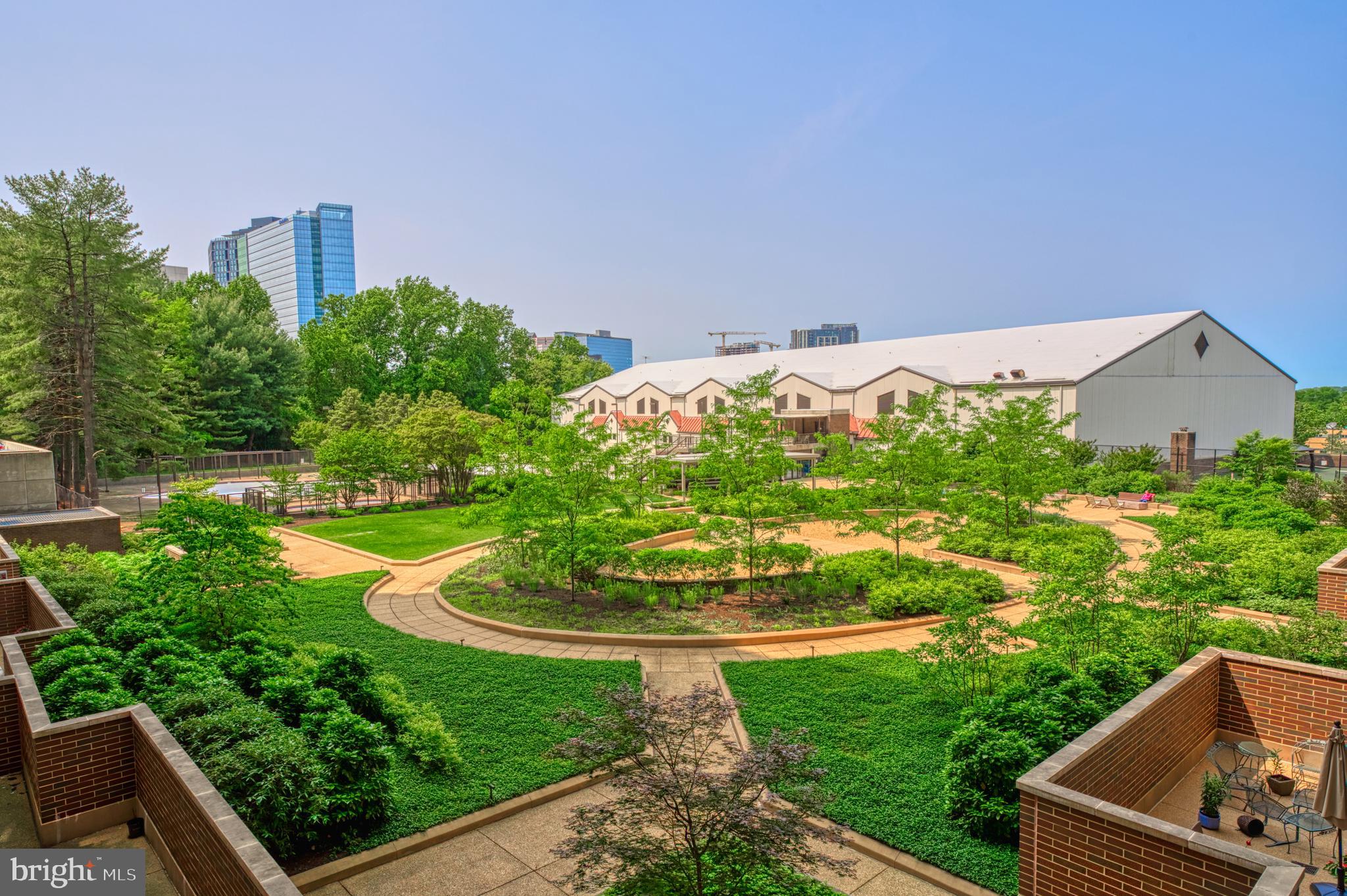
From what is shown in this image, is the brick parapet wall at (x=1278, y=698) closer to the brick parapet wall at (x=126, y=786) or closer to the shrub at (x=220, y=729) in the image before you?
the brick parapet wall at (x=126, y=786)

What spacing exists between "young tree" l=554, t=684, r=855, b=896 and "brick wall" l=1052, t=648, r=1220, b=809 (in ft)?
7.03

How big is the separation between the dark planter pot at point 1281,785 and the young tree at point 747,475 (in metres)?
8.76

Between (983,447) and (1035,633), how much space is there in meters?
11.4

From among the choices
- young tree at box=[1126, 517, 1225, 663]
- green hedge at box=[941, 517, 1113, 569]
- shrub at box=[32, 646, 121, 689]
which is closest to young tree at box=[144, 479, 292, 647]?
shrub at box=[32, 646, 121, 689]

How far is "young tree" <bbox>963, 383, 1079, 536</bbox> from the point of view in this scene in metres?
19.3

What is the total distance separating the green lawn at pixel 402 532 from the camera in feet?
68.7

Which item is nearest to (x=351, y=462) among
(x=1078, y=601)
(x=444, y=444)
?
(x=444, y=444)

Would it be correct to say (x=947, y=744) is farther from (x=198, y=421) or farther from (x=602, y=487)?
(x=198, y=421)

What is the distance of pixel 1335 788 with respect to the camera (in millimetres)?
5094

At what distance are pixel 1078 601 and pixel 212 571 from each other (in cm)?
1162

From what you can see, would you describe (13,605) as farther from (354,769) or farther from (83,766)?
(354,769)

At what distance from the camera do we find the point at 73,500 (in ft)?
73.6

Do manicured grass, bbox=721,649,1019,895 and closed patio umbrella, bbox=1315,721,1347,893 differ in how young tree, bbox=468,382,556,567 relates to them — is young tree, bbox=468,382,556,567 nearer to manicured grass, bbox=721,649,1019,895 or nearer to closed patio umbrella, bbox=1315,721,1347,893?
manicured grass, bbox=721,649,1019,895

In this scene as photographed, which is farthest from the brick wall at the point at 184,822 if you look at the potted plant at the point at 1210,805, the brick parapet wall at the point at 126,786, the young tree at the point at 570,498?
the young tree at the point at 570,498
